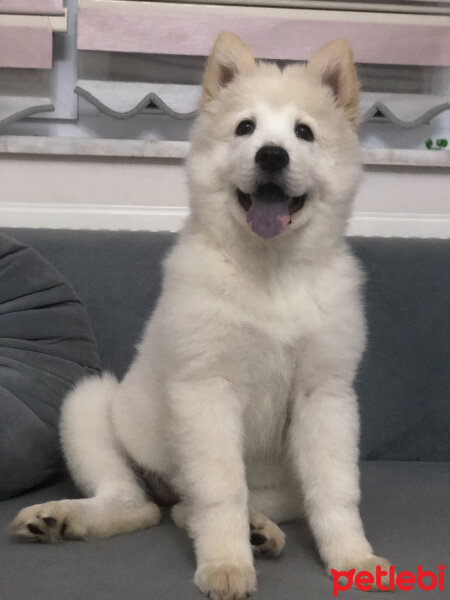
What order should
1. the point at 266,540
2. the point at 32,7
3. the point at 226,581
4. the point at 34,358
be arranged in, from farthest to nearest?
the point at 32,7
the point at 34,358
the point at 266,540
the point at 226,581

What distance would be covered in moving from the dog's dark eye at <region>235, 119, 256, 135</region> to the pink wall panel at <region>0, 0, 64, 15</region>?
1.57 m

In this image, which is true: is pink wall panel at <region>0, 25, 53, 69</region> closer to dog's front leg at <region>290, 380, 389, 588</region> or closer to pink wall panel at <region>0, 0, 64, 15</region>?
pink wall panel at <region>0, 0, 64, 15</region>

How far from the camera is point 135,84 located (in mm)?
3176

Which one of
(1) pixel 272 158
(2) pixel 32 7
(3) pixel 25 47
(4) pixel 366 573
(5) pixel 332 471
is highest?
(2) pixel 32 7

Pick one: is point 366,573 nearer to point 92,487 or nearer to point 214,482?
point 214,482

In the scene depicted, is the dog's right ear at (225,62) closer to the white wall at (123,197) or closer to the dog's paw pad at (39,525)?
the dog's paw pad at (39,525)

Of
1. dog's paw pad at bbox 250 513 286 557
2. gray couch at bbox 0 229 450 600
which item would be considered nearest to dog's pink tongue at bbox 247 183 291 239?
dog's paw pad at bbox 250 513 286 557

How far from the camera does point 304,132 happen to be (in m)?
1.83

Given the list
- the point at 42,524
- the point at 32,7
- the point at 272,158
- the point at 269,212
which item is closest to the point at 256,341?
the point at 269,212

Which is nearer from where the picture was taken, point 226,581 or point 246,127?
point 226,581

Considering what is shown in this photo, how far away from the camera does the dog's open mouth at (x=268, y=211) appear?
5.77 feet

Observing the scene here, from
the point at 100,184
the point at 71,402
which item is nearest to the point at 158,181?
the point at 100,184

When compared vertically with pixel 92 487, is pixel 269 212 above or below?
above

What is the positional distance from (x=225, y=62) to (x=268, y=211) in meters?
0.42
